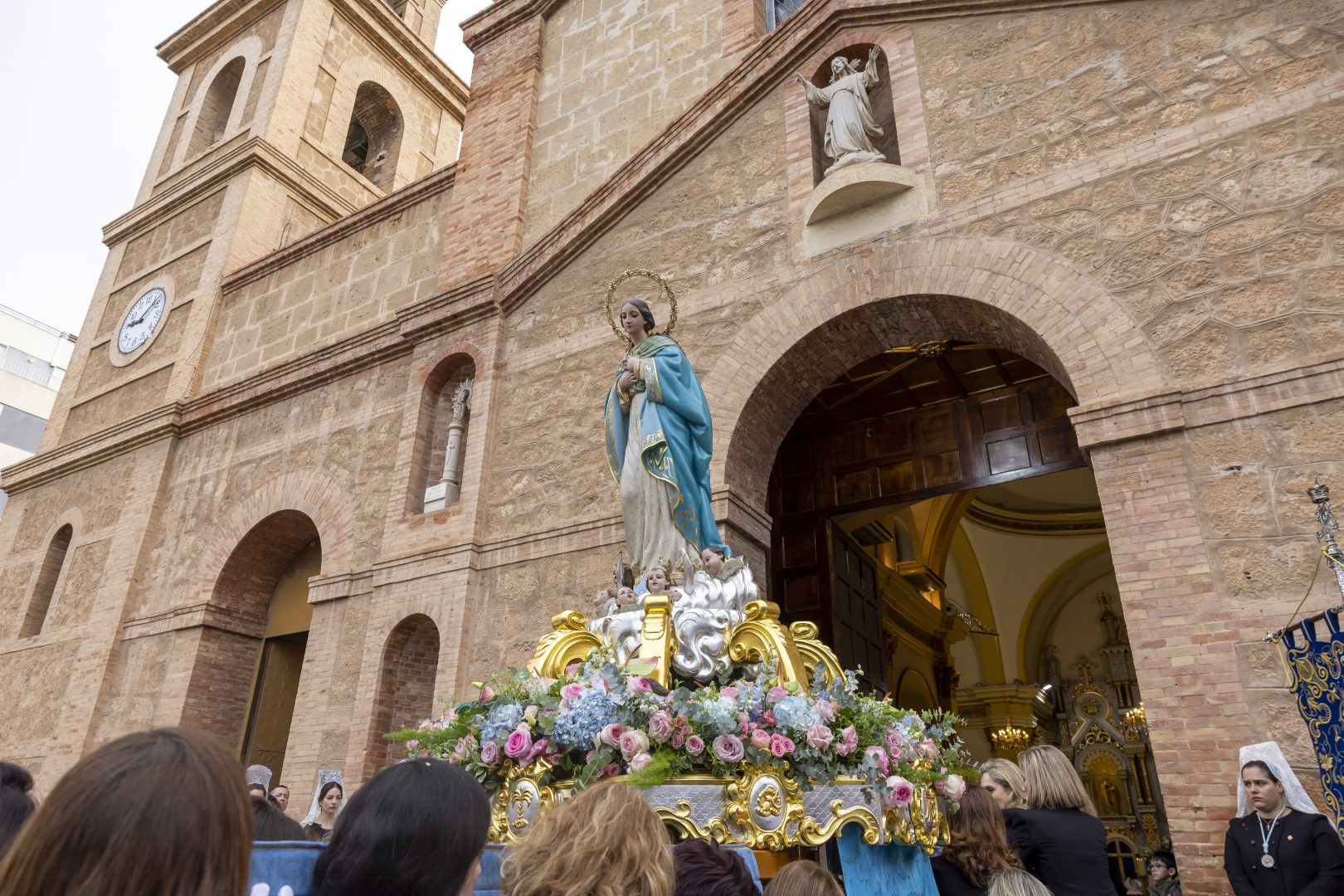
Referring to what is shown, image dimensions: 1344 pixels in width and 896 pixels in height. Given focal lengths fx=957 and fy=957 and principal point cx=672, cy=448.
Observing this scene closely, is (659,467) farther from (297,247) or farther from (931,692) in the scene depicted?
(931,692)

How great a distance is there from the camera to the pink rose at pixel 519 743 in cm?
428

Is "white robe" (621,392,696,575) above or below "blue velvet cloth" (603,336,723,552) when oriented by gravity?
below

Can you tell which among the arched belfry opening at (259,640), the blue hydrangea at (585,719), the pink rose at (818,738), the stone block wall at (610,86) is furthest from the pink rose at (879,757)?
the arched belfry opening at (259,640)

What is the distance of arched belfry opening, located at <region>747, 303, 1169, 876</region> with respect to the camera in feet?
28.0

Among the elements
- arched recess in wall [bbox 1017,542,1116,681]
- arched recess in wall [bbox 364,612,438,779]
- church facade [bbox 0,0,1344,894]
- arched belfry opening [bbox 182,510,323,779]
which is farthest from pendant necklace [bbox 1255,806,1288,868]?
arched recess in wall [bbox 1017,542,1116,681]

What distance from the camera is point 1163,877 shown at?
7.52m

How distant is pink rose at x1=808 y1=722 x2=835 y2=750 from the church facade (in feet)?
8.64

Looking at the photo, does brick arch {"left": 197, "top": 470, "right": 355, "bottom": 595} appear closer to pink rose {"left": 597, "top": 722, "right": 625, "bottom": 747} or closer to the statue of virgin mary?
the statue of virgin mary

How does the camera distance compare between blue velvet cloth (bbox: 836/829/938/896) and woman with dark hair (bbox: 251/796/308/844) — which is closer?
woman with dark hair (bbox: 251/796/308/844)

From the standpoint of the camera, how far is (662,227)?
9.88m

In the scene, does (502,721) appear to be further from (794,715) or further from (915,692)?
(915,692)

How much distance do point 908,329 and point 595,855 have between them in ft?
22.9

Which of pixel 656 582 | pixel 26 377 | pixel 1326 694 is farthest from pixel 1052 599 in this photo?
pixel 26 377

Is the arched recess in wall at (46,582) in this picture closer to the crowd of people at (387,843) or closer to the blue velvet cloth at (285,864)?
the crowd of people at (387,843)
